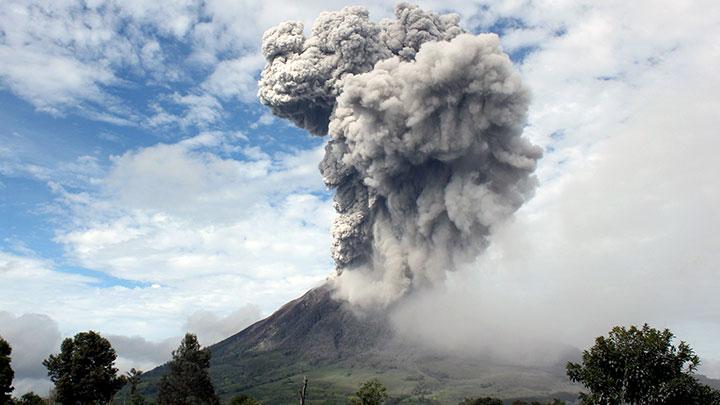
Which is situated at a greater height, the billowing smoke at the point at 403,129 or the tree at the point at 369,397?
the billowing smoke at the point at 403,129

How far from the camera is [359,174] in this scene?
13238 cm

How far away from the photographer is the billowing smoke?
11119 cm

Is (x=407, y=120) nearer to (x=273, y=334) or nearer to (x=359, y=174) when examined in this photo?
(x=359, y=174)

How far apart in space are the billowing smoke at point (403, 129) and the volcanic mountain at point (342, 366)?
21.9 metres

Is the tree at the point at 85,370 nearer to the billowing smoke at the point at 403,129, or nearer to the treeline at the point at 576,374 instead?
the treeline at the point at 576,374

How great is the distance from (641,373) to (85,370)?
47.9 metres

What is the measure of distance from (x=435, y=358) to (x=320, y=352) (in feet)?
100

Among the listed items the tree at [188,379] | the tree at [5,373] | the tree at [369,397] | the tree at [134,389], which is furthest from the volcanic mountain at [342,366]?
the tree at [5,373]

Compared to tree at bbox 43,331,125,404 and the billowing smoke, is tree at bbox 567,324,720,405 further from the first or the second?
the billowing smoke

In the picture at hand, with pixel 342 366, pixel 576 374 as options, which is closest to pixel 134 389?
pixel 576 374

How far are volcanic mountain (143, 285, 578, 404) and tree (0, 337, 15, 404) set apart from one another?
80630 millimetres

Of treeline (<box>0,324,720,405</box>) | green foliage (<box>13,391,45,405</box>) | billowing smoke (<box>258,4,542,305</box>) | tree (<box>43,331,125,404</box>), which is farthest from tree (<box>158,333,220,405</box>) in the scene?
billowing smoke (<box>258,4,542,305</box>)

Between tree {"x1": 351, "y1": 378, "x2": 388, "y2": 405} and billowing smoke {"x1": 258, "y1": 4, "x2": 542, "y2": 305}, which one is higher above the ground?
billowing smoke {"x1": 258, "y1": 4, "x2": 542, "y2": 305}

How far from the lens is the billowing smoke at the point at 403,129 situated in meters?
111
